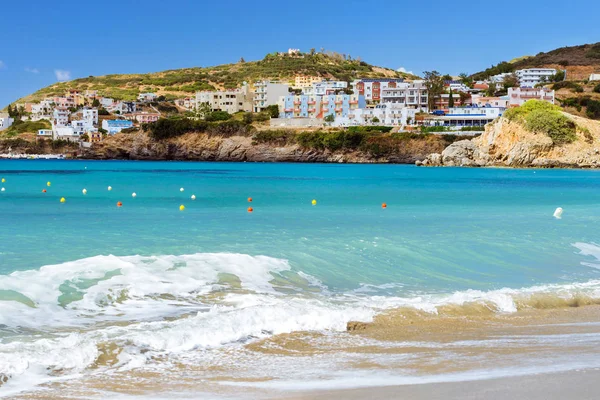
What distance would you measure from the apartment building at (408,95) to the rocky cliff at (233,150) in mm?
20772

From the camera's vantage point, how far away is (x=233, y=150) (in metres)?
130

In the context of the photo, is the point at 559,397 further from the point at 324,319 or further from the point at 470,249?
the point at 470,249

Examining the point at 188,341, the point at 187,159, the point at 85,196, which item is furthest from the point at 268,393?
the point at 187,159

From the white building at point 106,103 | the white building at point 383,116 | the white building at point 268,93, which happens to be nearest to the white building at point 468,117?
the white building at point 383,116

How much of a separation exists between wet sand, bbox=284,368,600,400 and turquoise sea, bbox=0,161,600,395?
2.16 metres

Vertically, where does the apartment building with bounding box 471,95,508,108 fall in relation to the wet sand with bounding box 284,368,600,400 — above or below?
above

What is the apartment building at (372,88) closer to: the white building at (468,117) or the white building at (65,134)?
the white building at (468,117)

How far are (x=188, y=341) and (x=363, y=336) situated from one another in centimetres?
240

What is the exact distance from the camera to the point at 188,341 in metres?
8.52

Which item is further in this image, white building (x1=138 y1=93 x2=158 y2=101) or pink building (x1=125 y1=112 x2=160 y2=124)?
white building (x1=138 y1=93 x2=158 y2=101)

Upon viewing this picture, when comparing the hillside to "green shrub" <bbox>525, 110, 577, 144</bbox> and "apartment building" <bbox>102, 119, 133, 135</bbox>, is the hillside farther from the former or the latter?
Answer: "apartment building" <bbox>102, 119, 133, 135</bbox>

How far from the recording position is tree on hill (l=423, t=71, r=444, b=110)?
135 meters

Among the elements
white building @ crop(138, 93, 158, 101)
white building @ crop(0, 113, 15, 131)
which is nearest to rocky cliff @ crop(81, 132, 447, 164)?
white building @ crop(0, 113, 15, 131)

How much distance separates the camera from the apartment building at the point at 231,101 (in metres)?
158
